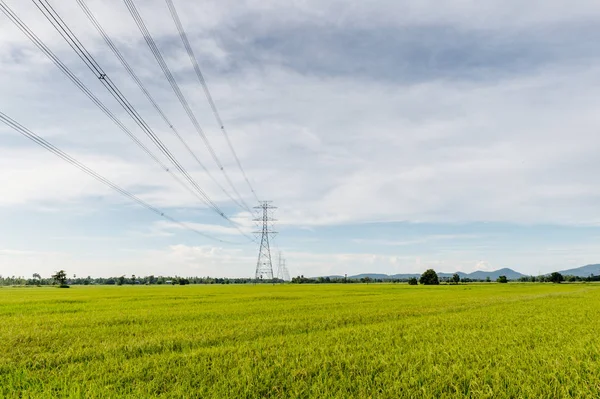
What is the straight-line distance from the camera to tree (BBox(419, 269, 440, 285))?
166 meters

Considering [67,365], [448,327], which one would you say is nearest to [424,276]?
[448,327]

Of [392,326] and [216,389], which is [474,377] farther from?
[392,326]

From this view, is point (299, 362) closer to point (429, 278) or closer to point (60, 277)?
point (429, 278)

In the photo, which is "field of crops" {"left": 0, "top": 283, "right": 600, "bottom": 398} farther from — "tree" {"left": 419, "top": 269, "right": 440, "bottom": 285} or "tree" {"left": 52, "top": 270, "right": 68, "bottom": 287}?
"tree" {"left": 52, "top": 270, "right": 68, "bottom": 287}

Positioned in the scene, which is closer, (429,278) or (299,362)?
(299,362)

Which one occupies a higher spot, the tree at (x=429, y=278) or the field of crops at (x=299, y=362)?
the tree at (x=429, y=278)

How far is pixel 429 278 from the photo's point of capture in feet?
548

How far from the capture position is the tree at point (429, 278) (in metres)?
166

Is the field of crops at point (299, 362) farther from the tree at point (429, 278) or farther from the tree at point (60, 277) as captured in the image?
the tree at point (60, 277)

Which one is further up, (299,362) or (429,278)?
(429,278)

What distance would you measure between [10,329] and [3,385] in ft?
35.7

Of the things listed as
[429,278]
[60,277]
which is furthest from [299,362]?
[60,277]

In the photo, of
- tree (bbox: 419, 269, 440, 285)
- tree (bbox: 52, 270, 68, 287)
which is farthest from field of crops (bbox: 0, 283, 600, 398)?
tree (bbox: 52, 270, 68, 287)

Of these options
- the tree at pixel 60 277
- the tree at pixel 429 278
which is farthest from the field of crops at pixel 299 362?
the tree at pixel 60 277
